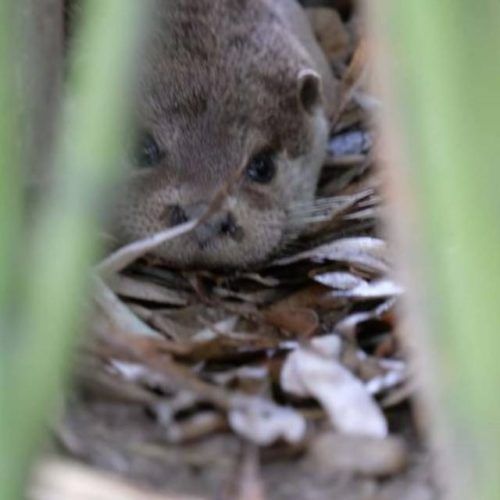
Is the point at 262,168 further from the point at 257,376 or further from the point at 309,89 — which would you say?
the point at 257,376

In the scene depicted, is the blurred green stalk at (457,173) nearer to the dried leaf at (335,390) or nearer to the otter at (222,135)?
A: the dried leaf at (335,390)

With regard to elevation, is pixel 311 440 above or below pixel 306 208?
above

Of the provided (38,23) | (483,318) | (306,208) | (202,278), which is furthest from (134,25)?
(306,208)

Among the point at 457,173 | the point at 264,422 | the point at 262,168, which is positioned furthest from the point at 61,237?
the point at 262,168

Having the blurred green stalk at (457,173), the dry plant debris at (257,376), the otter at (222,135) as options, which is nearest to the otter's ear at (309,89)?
the otter at (222,135)

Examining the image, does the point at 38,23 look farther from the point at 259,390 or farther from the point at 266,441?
the point at 266,441

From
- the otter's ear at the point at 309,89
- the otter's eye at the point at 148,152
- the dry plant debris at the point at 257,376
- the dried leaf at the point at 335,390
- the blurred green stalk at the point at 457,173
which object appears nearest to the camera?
the blurred green stalk at the point at 457,173
